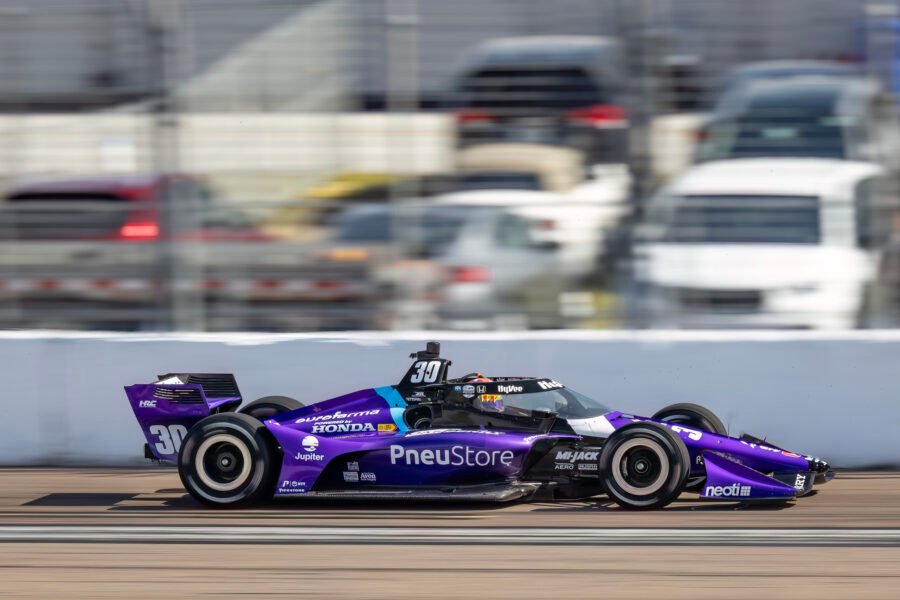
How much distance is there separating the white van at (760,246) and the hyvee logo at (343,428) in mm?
2475

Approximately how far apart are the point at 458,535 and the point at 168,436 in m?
2.10

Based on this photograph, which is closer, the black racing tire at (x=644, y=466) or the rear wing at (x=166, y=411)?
the black racing tire at (x=644, y=466)

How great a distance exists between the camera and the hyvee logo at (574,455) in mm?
7188

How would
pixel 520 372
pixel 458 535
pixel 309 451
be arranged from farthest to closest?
pixel 520 372, pixel 309 451, pixel 458 535

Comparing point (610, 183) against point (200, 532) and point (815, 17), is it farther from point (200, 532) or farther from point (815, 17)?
point (200, 532)

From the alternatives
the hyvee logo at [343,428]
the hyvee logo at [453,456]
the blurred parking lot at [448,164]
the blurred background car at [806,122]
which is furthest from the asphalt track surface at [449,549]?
the blurred background car at [806,122]

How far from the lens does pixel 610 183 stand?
30.1 ft

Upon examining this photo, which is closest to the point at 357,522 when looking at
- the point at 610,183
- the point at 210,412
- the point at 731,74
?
the point at 210,412

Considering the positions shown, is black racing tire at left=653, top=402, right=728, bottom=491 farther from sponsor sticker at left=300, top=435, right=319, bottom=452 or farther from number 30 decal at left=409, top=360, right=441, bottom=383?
sponsor sticker at left=300, top=435, right=319, bottom=452

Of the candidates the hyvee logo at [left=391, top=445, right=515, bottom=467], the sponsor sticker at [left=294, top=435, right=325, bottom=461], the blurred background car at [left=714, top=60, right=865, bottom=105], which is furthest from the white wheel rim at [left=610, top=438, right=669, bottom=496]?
the blurred background car at [left=714, top=60, right=865, bottom=105]

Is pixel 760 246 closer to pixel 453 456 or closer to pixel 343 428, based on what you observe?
pixel 453 456

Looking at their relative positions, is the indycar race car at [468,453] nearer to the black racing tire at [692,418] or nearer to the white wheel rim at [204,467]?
the white wheel rim at [204,467]

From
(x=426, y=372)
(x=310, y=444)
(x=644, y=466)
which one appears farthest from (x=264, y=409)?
(x=644, y=466)

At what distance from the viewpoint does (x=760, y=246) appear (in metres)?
9.06
